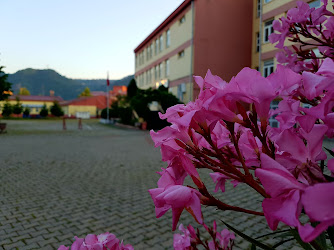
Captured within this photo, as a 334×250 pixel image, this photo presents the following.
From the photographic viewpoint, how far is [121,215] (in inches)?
180

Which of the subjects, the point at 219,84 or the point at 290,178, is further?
the point at 219,84

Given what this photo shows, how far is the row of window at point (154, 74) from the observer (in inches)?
1082

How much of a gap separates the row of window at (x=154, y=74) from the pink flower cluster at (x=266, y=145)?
1038 inches

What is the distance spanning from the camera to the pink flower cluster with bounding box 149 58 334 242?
19.2 inches

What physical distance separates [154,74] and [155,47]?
288 cm

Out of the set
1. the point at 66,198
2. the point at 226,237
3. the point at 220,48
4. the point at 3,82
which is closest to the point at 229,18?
the point at 220,48

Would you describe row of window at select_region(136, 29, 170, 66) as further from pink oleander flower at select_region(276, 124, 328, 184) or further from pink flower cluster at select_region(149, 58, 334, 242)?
pink oleander flower at select_region(276, 124, 328, 184)

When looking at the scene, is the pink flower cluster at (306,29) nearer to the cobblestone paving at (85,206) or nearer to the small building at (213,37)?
the cobblestone paving at (85,206)

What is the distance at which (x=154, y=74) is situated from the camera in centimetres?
3155

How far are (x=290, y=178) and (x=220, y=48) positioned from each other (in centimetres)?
Result: 2121

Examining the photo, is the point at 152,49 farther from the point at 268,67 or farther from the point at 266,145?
the point at 266,145

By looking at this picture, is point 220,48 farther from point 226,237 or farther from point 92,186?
point 226,237

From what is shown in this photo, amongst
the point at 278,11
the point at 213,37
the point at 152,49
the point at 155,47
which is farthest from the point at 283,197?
the point at 152,49

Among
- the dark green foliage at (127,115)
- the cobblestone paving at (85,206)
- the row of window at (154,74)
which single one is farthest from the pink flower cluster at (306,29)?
the dark green foliage at (127,115)
